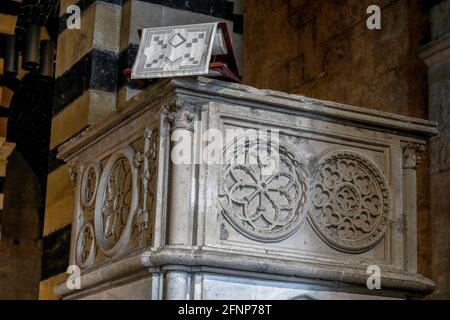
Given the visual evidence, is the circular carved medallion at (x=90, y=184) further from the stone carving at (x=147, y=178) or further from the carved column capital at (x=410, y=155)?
the carved column capital at (x=410, y=155)

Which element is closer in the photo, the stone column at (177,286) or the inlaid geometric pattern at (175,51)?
the stone column at (177,286)

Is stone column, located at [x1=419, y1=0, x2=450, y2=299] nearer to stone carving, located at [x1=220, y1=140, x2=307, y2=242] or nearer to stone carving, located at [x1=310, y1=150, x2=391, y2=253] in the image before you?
stone carving, located at [x1=310, y1=150, x2=391, y2=253]

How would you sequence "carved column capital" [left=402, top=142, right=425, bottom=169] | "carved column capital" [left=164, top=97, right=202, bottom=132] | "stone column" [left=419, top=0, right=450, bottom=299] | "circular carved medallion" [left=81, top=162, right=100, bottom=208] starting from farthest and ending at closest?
"stone column" [left=419, top=0, right=450, bottom=299] < "circular carved medallion" [left=81, top=162, right=100, bottom=208] < "carved column capital" [left=402, top=142, right=425, bottom=169] < "carved column capital" [left=164, top=97, right=202, bottom=132]

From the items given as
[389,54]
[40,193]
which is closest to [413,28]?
[389,54]

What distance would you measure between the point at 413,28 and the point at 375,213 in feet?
8.29

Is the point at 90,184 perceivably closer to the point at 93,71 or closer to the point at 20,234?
the point at 93,71

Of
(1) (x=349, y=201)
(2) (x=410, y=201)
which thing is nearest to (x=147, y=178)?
(1) (x=349, y=201)

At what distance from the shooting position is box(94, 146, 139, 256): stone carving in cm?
397

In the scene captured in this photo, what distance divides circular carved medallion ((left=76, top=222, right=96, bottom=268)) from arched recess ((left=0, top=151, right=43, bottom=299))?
898cm

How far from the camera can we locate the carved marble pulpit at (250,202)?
3680 mm

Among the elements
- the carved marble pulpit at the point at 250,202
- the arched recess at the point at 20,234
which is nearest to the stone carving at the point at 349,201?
the carved marble pulpit at the point at 250,202

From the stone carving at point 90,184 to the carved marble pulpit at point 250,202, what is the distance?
0.03 meters

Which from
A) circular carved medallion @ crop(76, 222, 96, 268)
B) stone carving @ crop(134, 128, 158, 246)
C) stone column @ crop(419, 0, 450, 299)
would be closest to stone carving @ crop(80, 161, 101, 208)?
circular carved medallion @ crop(76, 222, 96, 268)

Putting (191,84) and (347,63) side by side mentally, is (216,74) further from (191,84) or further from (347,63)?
(347,63)
